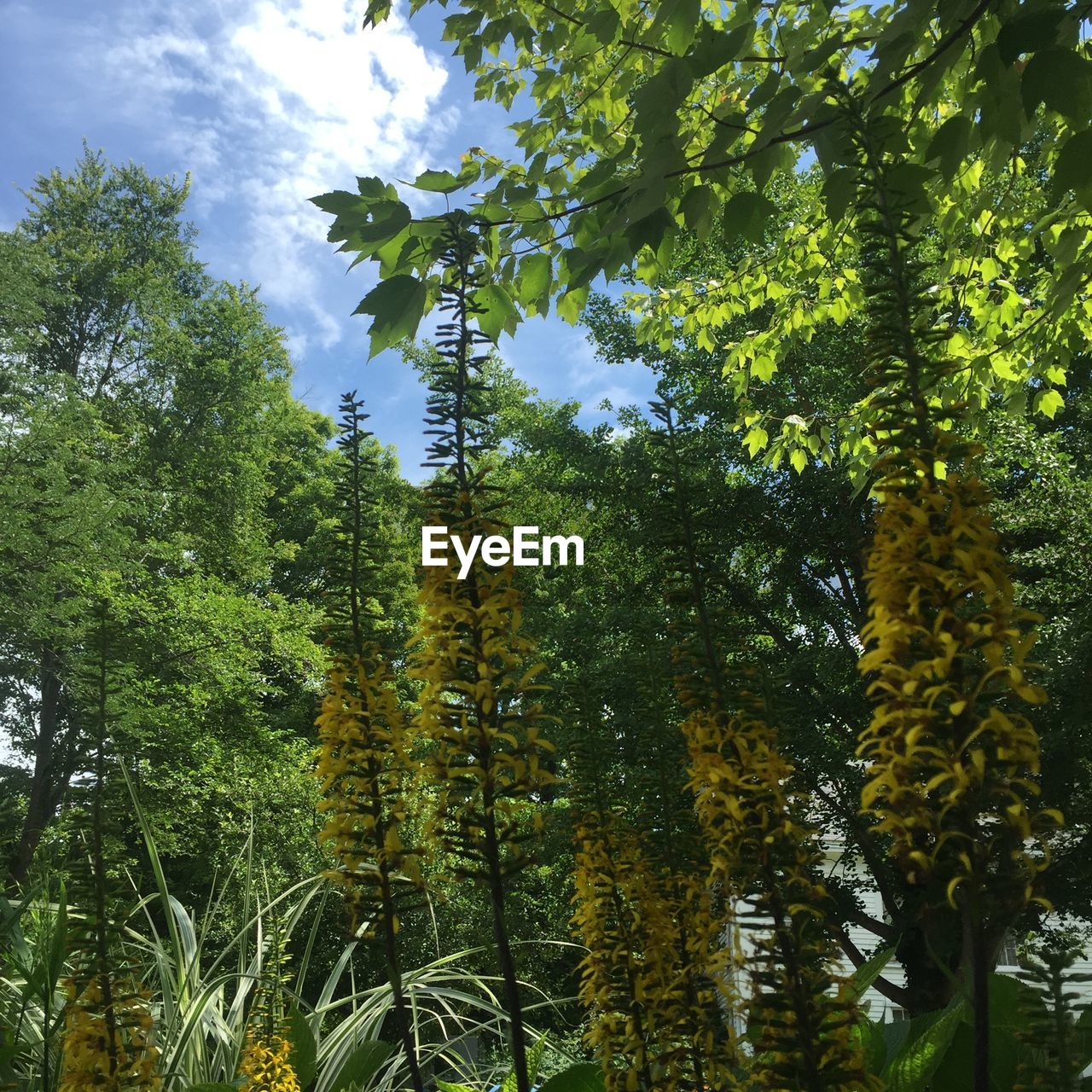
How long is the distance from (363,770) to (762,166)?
1.60m

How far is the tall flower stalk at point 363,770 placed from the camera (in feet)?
4.73

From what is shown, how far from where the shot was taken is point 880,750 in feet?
3.75

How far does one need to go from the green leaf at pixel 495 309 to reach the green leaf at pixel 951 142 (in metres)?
1.03

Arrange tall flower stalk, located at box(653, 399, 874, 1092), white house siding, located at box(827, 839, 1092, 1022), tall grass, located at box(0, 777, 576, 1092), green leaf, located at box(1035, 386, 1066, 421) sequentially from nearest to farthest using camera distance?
tall flower stalk, located at box(653, 399, 874, 1092), tall grass, located at box(0, 777, 576, 1092), green leaf, located at box(1035, 386, 1066, 421), white house siding, located at box(827, 839, 1092, 1022)

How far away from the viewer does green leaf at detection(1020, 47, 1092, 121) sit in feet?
4.87

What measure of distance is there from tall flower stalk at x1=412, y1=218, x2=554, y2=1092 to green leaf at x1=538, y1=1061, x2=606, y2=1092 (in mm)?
606

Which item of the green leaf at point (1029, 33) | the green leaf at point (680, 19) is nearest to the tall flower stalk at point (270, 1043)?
the green leaf at point (680, 19)

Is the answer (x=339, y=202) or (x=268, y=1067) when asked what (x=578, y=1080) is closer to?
(x=268, y=1067)

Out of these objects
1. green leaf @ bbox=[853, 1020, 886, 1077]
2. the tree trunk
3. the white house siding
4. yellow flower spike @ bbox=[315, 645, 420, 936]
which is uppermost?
the tree trunk

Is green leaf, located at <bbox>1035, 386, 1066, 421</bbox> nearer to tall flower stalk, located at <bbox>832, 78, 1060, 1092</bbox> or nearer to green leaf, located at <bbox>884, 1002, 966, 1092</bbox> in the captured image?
green leaf, located at <bbox>884, 1002, 966, 1092</bbox>

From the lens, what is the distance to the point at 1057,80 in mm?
1495

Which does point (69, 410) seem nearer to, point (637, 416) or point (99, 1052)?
point (637, 416)

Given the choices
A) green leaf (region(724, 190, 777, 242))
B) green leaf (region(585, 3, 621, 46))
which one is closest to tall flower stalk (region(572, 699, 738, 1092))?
green leaf (region(724, 190, 777, 242))

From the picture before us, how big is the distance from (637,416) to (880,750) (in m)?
10.8
